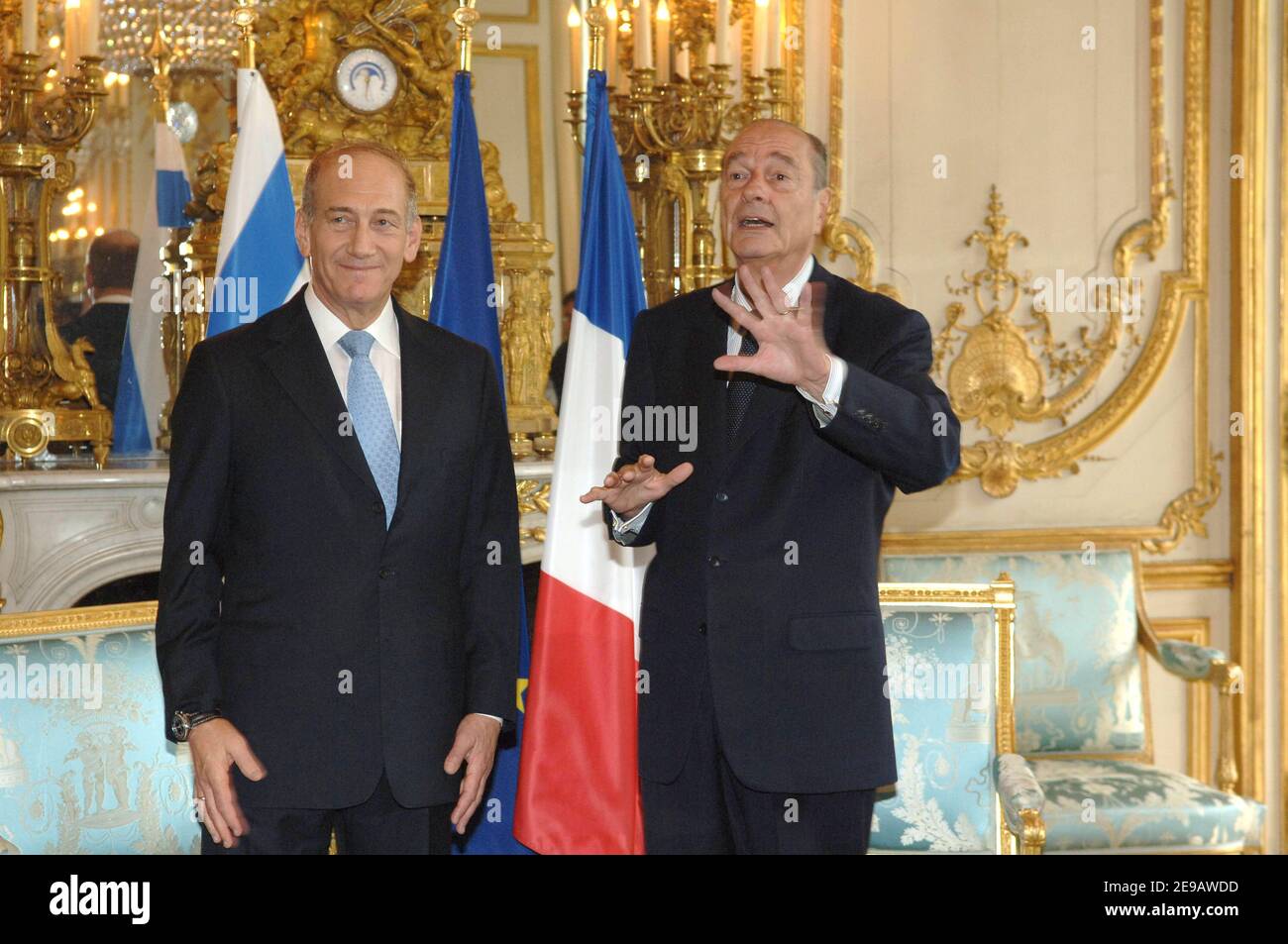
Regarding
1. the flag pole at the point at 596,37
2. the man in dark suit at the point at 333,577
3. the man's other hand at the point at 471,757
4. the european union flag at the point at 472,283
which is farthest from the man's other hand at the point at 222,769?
the flag pole at the point at 596,37

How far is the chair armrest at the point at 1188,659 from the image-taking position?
14.2 feet

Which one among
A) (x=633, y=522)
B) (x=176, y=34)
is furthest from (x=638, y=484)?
(x=176, y=34)

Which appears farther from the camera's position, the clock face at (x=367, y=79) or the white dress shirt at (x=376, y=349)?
the clock face at (x=367, y=79)

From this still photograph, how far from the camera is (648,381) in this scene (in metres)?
2.34

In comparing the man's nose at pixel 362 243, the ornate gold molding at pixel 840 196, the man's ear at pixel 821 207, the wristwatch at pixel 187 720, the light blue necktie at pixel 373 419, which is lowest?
the wristwatch at pixel 187 720

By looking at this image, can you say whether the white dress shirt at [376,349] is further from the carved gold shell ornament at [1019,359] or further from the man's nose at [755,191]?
the carved gold shell ornament at [1019,359]

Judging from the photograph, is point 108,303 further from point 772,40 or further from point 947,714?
point 947,714

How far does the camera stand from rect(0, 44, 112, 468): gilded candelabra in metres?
4.13

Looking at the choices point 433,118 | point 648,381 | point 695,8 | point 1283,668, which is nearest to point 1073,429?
point 1283,668

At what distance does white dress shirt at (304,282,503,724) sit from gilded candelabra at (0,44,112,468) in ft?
7.58

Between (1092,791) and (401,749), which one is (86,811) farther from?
(1092,791)

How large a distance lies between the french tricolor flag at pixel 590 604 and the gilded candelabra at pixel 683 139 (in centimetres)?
84

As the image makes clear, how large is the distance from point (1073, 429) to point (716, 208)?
1481 millimetres

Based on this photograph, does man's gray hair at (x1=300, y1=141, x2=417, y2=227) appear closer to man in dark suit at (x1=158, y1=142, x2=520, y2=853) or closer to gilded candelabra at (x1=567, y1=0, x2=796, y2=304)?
man in dark suit at (x1=158, y1=142, x2=520, y2=853)
